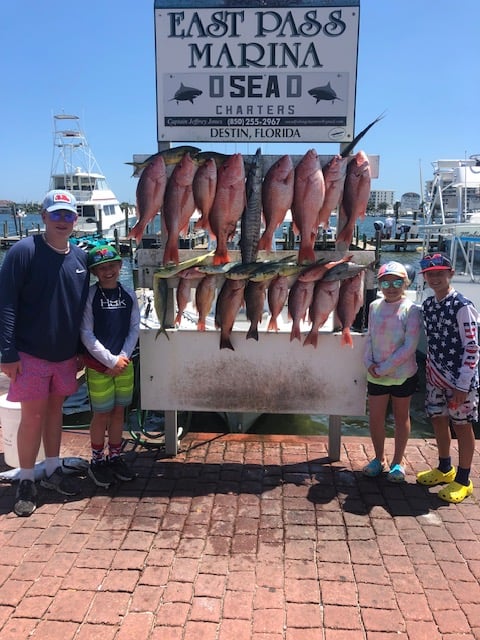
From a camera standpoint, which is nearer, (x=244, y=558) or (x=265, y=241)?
(x=244, y=558)

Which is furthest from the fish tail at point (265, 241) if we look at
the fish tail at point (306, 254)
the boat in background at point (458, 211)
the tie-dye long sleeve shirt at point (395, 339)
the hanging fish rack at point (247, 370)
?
the boat in background at point (458, 211)

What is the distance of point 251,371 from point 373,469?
126 centimetres

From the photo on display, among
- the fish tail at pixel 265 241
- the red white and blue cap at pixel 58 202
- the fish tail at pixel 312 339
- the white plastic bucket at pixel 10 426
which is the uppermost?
the red white and blue cap at pixel 58 202

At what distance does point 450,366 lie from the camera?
3.58 m

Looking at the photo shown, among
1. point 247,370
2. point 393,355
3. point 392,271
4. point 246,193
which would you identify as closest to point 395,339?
point 393,355

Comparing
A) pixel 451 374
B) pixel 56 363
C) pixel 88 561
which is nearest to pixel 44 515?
pixel 88 561

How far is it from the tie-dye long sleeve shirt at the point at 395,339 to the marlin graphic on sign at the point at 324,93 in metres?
1.66

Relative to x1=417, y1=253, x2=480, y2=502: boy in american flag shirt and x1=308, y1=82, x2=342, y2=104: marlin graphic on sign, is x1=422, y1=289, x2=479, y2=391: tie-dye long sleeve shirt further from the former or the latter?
x1=308, y1=82, x2=342, y2=104: marlin graphic on sign

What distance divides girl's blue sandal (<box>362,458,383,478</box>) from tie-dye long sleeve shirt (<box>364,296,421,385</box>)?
69cm

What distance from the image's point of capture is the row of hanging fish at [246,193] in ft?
11.6

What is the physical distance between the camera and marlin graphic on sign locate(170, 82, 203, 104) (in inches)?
153

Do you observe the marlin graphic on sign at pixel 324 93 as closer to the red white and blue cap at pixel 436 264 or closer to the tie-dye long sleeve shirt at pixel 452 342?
the red white and blue cap at pixel 436 264

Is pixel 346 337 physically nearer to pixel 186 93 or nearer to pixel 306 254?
pixel 306 254

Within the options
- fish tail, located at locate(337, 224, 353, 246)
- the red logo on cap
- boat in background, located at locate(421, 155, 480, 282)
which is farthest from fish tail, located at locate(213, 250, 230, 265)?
boat in background, located at locate(421, 155, 480, 282)
